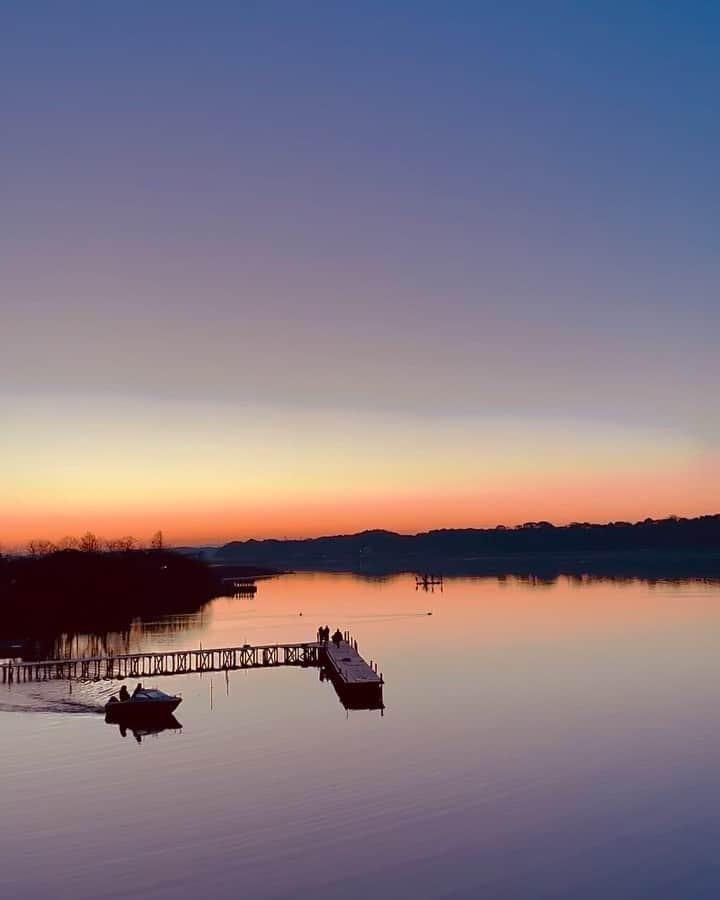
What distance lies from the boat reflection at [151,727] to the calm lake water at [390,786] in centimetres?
70

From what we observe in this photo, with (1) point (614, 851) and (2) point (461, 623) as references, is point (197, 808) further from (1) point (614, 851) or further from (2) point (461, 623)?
(2) point (461, 623)

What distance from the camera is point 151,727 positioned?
153ft

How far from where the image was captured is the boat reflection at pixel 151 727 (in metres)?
44.9

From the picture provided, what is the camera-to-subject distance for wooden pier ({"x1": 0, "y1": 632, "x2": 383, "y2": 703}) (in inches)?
2473

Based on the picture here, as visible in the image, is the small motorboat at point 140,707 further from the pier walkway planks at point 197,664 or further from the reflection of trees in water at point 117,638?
the reflection of trees in water at point 117,638

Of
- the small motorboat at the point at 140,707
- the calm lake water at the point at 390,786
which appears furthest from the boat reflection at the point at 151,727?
the calm lake water at the point at 390,786

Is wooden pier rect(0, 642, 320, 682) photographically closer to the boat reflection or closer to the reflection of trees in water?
the reflection of trees in water

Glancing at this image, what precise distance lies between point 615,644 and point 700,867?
5168 cm

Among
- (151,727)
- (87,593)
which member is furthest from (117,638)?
(151,727)

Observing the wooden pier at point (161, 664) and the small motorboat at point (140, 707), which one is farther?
the wooden pier at point (161, 664)

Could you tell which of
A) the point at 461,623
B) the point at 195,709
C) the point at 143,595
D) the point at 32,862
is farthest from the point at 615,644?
the point at 143,595

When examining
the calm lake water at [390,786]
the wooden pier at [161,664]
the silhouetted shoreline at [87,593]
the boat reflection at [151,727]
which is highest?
the silhouetted shoreline at [87,593]

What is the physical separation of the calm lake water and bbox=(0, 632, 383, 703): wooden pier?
2491 mm

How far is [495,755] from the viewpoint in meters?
38.7
